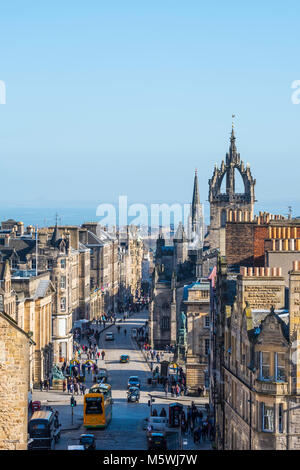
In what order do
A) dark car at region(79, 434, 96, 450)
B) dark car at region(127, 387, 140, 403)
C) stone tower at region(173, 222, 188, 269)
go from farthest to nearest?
stone tower at region(173, 222, 188, 269), dark car at region(127, 387, 140, 403), dark car at region(79, 434, 96, 450)

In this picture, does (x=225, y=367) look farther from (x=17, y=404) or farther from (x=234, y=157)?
(x=234, y=157)

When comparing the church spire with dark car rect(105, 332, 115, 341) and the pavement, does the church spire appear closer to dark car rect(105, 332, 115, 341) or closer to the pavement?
dark car rect(105, 332, 115, 341)

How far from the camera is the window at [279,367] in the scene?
39.1 m

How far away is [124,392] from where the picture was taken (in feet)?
253

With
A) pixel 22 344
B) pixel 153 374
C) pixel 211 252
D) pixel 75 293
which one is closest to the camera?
pixel 22 344

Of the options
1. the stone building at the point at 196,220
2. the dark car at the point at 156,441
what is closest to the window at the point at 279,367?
the dark car at the point at 156,441

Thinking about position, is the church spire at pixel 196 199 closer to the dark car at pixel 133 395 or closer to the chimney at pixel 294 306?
the dark car at pixel 133 395

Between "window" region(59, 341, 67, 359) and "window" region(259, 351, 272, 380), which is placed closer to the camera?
"window" region(259, 351, 272, 380)

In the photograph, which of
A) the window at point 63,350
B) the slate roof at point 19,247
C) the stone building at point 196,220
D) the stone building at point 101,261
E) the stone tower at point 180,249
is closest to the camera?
the window at point 63,350

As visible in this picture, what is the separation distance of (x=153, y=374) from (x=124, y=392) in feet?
20.5

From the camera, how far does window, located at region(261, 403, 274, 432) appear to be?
3906 centimetres

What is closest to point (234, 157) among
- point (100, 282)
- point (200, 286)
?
point (100, 282)

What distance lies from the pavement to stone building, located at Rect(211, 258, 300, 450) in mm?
8048

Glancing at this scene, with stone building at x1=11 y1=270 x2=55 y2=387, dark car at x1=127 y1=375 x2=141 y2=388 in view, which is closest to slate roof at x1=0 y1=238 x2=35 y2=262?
stone building at x1=11 y1=270 x2=55 y2=387
